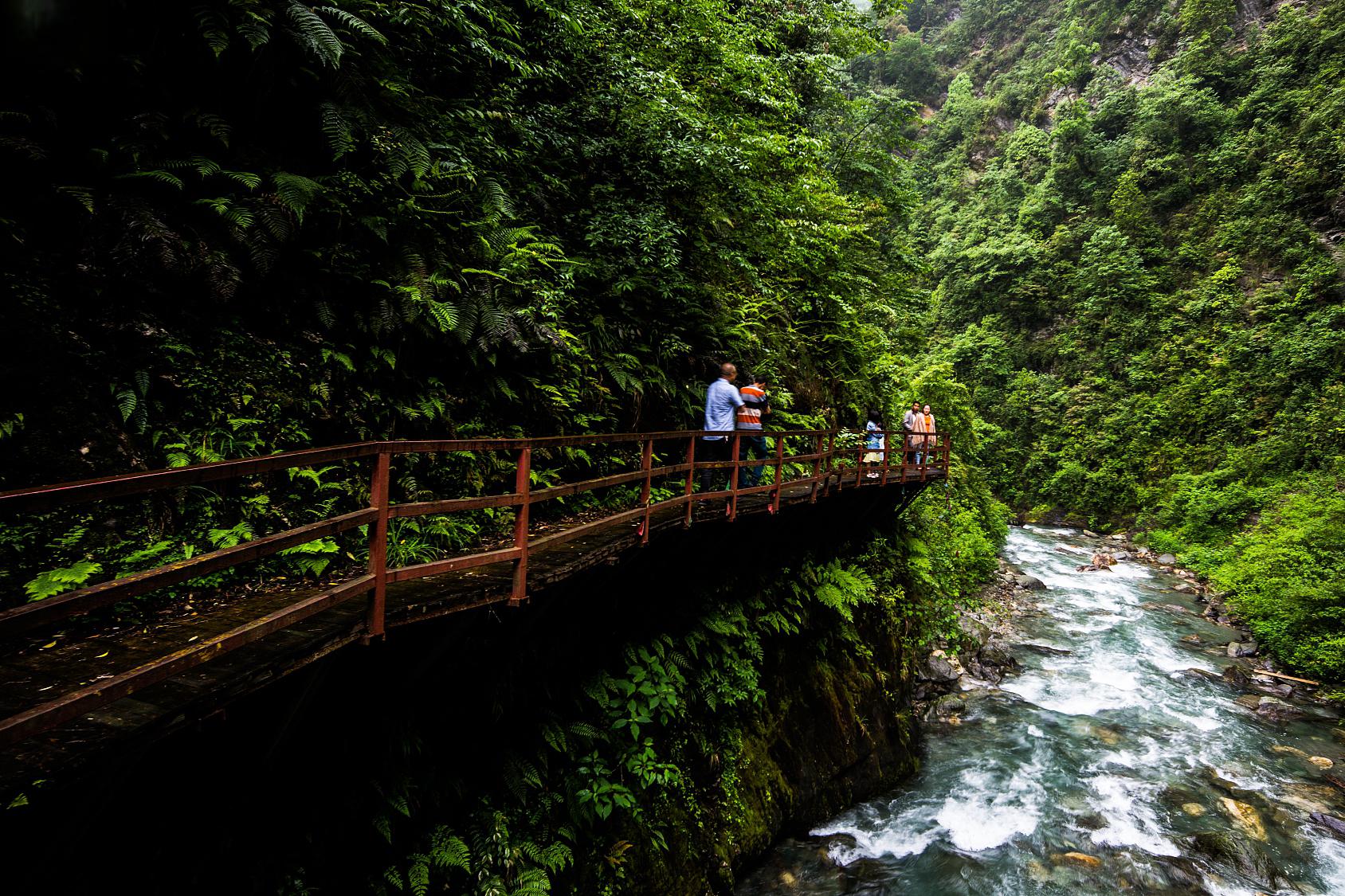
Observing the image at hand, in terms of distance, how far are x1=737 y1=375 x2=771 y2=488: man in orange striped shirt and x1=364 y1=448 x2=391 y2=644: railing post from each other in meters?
4.63

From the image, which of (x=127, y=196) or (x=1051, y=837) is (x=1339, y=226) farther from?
(x=127, y=196)

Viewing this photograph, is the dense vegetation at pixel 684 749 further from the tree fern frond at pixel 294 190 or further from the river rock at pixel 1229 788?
the river rock at pixel 1229 788

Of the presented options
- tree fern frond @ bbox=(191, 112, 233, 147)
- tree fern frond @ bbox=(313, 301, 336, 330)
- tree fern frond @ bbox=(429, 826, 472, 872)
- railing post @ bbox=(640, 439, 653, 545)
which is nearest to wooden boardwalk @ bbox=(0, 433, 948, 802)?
railing post @ bbox=(640, 439, 653, 545)

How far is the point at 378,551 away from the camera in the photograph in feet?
9.87

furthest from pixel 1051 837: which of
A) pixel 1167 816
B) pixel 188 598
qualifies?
pixel 188 598

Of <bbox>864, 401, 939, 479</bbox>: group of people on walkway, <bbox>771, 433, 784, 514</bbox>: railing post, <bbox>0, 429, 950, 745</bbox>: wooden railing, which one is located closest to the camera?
<bbox>0, 429, 950, 745</bbox>: wooden railing

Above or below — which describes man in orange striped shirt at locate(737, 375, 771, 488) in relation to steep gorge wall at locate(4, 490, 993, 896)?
above

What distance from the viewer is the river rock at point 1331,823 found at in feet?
29.6

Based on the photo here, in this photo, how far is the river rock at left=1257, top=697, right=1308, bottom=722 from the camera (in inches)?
492

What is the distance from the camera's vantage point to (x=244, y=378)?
4516mm

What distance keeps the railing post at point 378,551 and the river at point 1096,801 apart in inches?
248

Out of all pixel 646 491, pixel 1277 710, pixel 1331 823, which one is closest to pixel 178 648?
pixel 646 491

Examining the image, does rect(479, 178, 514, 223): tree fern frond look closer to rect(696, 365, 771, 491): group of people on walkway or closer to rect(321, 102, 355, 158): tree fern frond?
rect(321, 102, 355, 158): tree fern frond

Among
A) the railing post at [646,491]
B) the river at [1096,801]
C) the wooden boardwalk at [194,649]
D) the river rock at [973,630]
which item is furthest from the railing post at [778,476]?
the river rock at [973,630]
